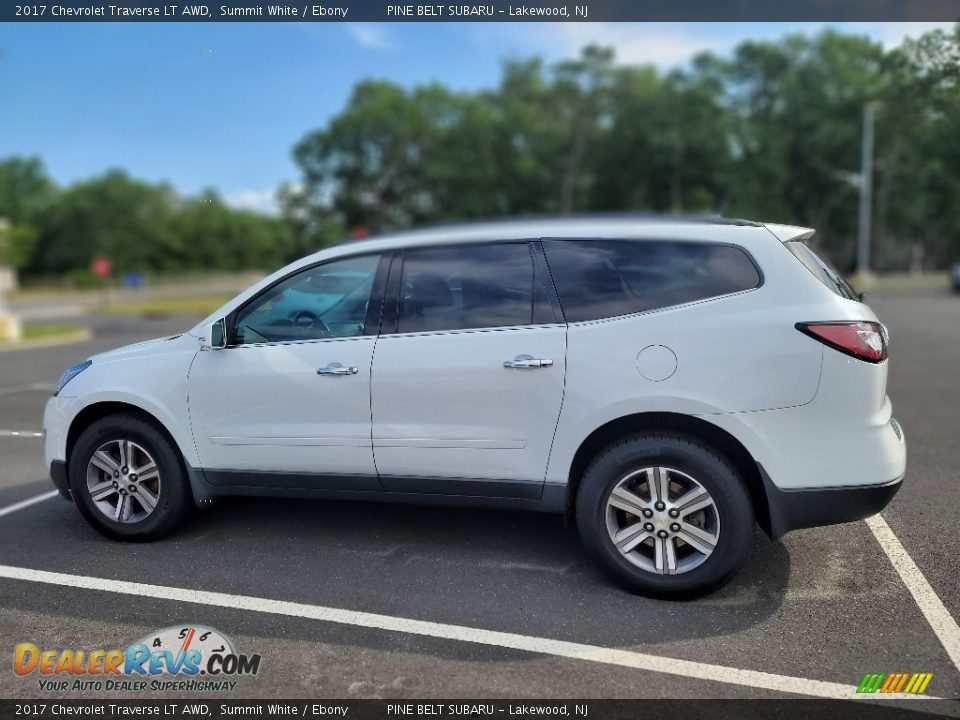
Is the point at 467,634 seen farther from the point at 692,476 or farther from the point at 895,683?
the point at 895,683

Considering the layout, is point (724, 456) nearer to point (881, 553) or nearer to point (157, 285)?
point (881, 553)

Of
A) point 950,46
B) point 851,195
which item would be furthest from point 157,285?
point 950,46

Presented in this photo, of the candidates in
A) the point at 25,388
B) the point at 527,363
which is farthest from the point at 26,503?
the point at 25,388

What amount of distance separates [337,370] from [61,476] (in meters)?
1.92

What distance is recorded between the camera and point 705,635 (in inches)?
135

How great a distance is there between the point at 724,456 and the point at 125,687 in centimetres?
268

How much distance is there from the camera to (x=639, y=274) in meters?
3.90

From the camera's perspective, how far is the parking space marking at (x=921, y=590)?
3338 mm

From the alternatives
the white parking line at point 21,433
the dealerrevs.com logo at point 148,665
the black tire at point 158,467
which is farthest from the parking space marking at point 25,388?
the dealerrevs.com logo at point 148,665

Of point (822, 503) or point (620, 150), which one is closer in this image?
point (822, 503)

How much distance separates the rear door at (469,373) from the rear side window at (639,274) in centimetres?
12

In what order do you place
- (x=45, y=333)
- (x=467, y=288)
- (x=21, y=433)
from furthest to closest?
(x=45, y=333) < (x=21, y=433) < (x=467, y=288)

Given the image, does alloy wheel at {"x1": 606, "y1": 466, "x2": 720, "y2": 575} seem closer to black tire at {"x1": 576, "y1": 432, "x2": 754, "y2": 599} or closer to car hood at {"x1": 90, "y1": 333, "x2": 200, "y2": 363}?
black tire at {"x1": 576, "y1": 432, "x2": 754, "y2": 599}

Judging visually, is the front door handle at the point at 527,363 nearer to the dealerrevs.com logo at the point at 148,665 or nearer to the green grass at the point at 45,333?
the dealerrevs.com logo at the point at 148,665
